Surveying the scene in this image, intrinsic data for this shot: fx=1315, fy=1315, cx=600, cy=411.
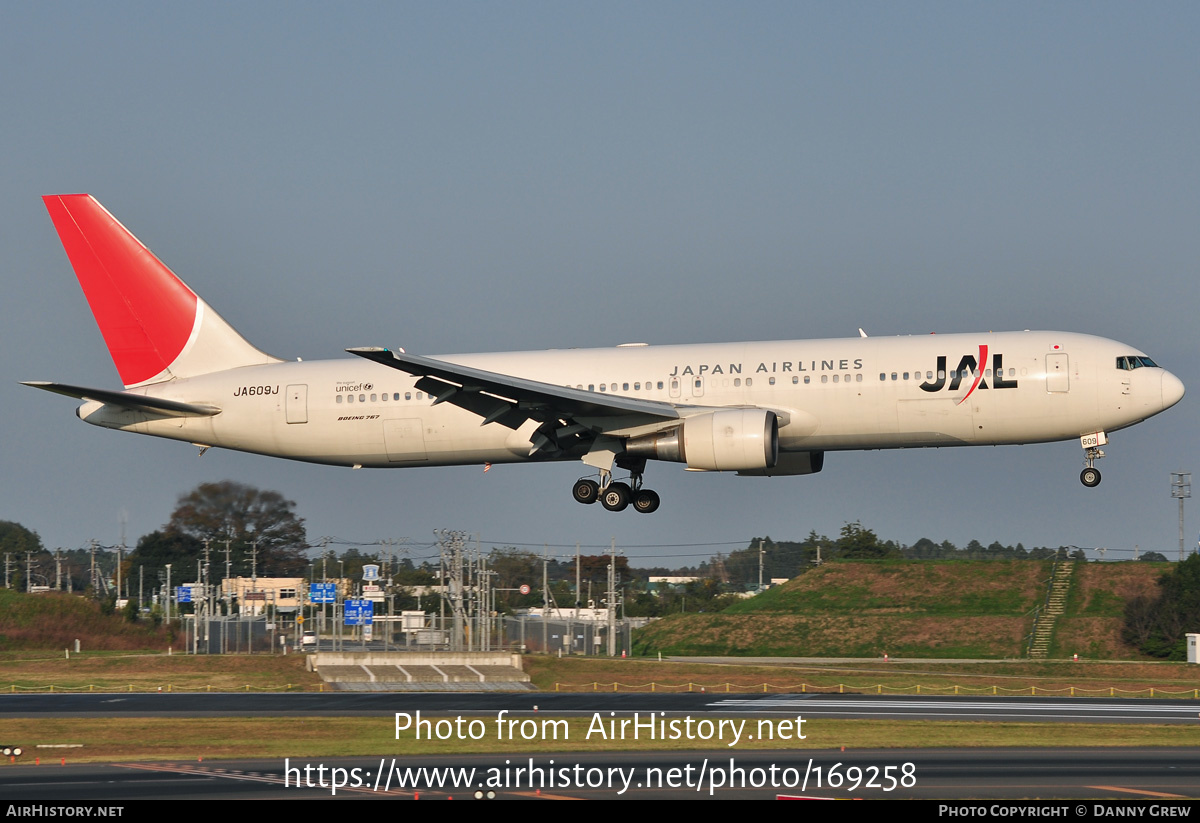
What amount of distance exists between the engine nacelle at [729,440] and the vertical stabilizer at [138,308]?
1617 centimetres

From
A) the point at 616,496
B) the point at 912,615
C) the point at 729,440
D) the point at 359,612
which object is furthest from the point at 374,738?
the point at 912,615

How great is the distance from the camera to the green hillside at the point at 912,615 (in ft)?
257

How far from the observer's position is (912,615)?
83.3 metres

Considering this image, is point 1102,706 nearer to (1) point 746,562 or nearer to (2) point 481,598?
(2) point 481,598

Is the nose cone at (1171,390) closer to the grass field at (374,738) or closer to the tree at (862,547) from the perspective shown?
the grass field at (374,738)

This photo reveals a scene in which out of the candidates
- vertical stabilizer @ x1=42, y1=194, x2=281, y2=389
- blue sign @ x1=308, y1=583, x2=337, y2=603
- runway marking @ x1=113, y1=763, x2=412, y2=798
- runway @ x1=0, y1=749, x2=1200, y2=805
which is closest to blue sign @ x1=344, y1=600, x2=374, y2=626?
blue sign @ x1=308, y1=583, x2=337, y2=603

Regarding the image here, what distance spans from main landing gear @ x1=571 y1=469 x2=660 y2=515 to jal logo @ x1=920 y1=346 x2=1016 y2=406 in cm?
974

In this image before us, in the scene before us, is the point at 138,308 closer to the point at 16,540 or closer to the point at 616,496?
the point at 616,496

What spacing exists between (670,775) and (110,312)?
27941 mm

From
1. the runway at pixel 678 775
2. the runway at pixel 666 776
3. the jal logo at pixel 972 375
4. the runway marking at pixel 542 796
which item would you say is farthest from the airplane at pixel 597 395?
the runway marking at pixel 542 796

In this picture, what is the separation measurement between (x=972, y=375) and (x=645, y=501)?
11122 millimetres

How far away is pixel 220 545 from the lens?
282 ft

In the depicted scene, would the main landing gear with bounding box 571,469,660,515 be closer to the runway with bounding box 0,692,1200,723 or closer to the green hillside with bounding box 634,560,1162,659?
the runway with bounding box 0,692,1200,723

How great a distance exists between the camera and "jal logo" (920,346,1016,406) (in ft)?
122
